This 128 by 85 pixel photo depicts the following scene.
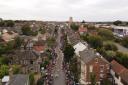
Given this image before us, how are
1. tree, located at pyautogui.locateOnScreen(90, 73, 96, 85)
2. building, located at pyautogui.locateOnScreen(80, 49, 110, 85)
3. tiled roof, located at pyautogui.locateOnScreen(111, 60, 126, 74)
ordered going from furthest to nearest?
building, located at pyautogui.locateOnScreen(80, 49, 110, 85) < tiled roof, located at pyautogui.locateOnScreen(111, 60, 126, 74) < tree, located at pyautogui.locateOnScreen(90, 73, 96, 85)

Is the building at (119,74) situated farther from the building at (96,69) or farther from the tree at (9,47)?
the tree at (9,47)

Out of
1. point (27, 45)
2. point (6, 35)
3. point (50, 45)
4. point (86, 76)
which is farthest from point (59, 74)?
point (6, 35)

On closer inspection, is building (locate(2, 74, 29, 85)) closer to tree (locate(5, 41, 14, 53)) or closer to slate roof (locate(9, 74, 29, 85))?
slate roof (locate(9, 74, 29, 85))

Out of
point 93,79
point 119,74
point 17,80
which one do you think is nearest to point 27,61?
point 93,79

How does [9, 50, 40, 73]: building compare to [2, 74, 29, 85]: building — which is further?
[9, 50, 40, 73]: building

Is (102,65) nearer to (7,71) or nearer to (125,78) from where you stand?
(125,78)

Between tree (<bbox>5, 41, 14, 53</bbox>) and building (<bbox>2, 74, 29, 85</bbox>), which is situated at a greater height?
building (<bbox>2, 74, 29, 85</bbox>)

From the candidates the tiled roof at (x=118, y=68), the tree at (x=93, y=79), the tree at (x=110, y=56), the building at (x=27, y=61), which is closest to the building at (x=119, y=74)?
the tiled roof at (x=118, y=68)

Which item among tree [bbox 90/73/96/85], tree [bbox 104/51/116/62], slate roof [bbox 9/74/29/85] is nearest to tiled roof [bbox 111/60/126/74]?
tree [bbox 90/73/96/85]
